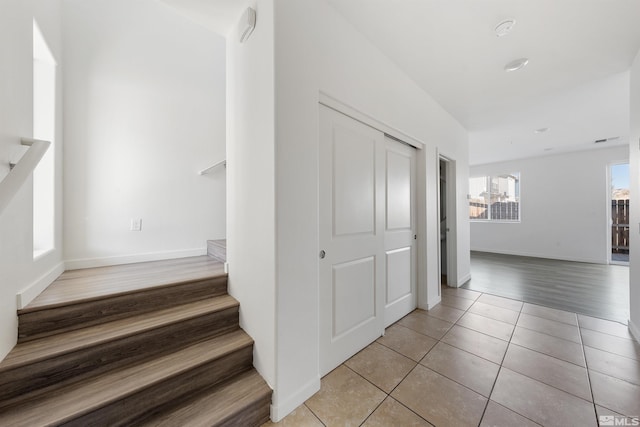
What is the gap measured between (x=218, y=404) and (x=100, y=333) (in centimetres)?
82

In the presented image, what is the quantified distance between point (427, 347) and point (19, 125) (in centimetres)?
329

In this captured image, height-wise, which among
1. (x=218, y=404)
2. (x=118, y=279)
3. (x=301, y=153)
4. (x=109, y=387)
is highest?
(x=301, y=153)

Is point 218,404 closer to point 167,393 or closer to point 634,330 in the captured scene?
point 167,393

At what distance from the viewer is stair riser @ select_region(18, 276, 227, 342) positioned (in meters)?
1.32

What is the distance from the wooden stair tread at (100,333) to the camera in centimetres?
116

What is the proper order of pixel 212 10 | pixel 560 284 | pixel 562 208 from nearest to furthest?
pixel 212 10 < pixel 560 284 < pixel 562 208

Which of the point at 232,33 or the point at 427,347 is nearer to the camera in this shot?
the point at 232,33

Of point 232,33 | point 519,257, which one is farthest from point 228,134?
point 519,257

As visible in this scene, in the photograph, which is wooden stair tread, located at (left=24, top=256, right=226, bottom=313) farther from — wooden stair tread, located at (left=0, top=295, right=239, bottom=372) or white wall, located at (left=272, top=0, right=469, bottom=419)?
white wall, located at (left=272, top=0, right=469, bottom=419)

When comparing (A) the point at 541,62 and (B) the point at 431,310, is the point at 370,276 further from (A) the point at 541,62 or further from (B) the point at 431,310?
(A) the point at 541,62

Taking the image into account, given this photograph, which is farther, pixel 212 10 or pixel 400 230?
pixel 400 230

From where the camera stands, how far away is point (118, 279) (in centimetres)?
190

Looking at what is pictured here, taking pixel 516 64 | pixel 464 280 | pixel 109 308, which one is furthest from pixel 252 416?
pixel 464 280

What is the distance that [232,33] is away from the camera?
6.22ft
